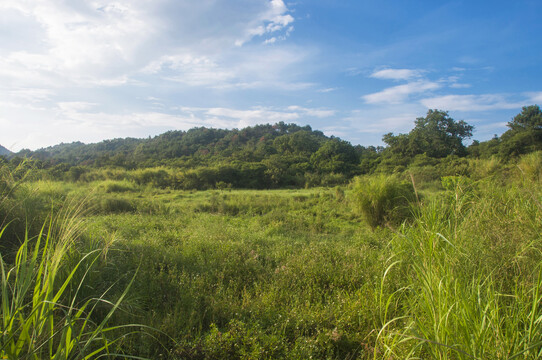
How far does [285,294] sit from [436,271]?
200 cm

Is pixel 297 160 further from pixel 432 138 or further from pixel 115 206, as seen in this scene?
pixel 115 206

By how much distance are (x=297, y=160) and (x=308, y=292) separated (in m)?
36.3

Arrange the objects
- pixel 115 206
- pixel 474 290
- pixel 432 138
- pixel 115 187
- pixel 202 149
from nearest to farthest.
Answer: pixel 474 290 → pixel 115 206 → pixel 115 187 → pixel 432 138 → pixel 202 149

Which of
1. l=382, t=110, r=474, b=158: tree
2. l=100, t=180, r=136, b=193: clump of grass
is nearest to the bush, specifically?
l=100, t=180, r=136, b=193: clump of grass

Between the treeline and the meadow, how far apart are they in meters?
18.5

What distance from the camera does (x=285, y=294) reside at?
383 centimetres

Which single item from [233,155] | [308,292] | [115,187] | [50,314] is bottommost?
[308,292]

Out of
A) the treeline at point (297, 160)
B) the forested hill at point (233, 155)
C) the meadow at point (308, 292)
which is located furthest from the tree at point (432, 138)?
the meadow at point (308, 292)

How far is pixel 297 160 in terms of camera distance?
39875 millimetres

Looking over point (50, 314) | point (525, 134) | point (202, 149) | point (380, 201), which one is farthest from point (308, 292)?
point (202, 149)

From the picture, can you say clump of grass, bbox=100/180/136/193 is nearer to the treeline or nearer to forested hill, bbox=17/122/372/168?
the treeline

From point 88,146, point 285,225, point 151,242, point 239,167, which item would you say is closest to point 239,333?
point 151,242

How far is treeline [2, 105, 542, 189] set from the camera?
26.0 m

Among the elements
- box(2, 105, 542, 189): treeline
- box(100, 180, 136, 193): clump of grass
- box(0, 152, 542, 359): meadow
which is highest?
box(2, 105, 542, 189): treeline
